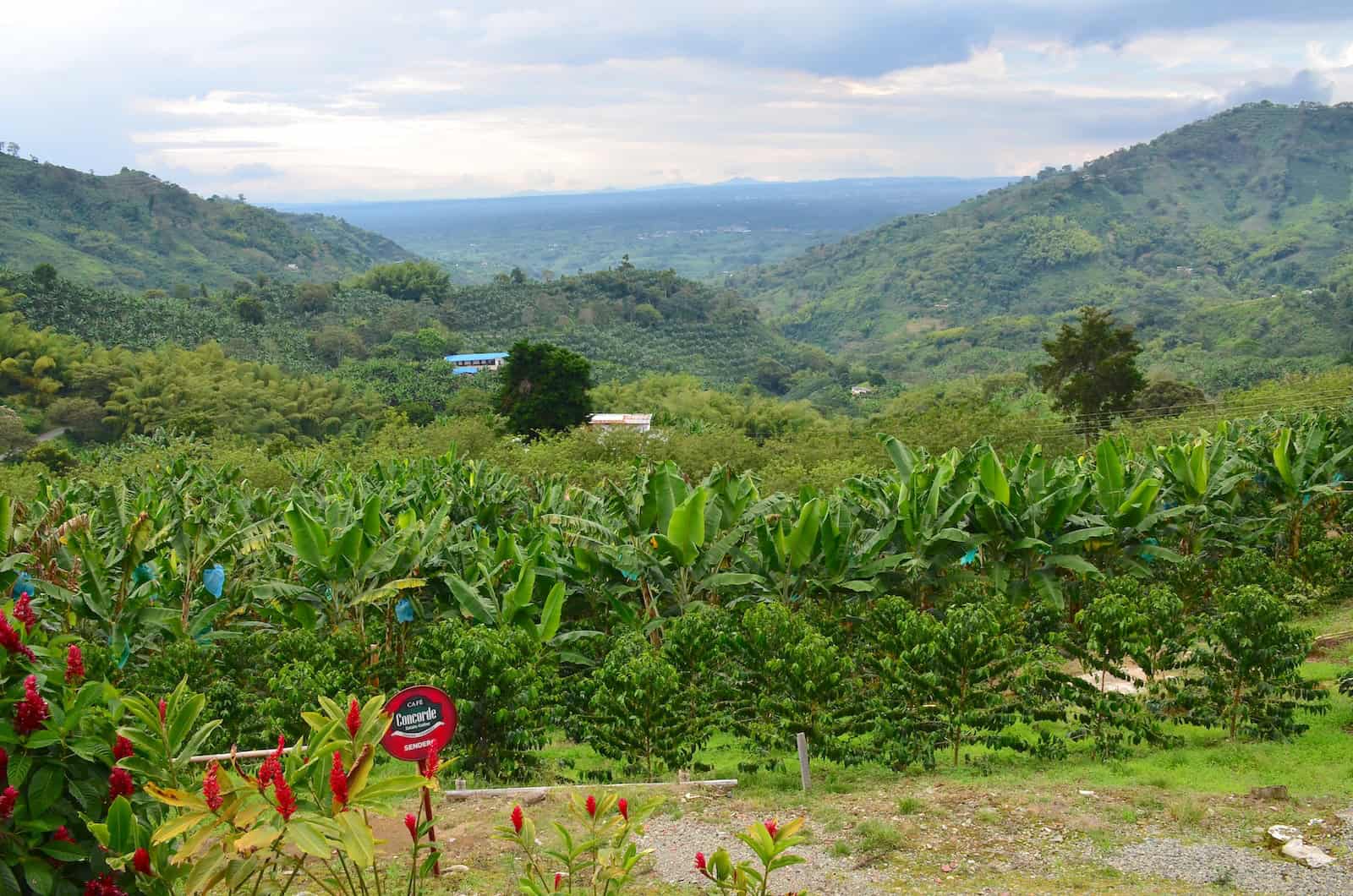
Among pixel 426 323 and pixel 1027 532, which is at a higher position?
pixel 1027 532

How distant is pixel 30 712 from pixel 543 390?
35.6m

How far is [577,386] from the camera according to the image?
129 feet

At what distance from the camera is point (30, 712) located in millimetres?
3328

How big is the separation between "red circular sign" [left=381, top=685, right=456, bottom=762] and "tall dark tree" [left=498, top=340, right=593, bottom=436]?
33.7 metres

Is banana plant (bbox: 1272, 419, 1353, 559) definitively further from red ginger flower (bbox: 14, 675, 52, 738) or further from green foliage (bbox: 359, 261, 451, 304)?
green foliage (bbox: 359, 261, 451, 304)

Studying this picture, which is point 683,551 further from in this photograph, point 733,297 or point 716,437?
point 733,297

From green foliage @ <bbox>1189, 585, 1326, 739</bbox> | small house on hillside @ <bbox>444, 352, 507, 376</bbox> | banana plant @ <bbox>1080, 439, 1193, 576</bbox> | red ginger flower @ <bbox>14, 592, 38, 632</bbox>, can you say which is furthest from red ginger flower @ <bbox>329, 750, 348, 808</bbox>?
small house on hillside @ <bbox>444, 352, 507, 376</bbox>

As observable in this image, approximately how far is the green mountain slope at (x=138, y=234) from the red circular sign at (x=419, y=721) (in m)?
97.9

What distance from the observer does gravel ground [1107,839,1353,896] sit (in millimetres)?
4746

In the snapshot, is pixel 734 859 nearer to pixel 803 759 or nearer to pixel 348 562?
pixel 803 759

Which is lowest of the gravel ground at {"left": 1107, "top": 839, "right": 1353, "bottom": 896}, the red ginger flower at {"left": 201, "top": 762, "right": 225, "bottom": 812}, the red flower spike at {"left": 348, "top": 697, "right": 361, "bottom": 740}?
the gravel ground at {"left": 1107, "top": 839, "right": 1353, "bottom": 896}

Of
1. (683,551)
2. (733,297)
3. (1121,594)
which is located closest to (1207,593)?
(1121,594)

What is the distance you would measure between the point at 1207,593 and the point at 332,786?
8.45 meters

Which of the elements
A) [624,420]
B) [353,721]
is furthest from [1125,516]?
[624,420]
